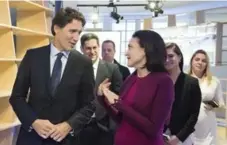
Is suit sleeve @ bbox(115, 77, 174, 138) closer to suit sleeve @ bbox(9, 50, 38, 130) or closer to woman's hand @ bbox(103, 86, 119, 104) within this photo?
woman's hand @ bbox(103, 86, 119, 104)

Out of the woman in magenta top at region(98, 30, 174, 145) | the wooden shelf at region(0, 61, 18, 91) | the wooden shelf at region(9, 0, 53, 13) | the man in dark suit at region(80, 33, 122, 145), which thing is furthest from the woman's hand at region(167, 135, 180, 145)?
the wooden shelf at region(9, 0, 53, 13)

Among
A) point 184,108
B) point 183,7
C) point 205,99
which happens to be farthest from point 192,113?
point 183,7

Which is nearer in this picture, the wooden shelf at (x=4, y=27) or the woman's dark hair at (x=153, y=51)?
the woman's dark hair at (x=153, y=51)

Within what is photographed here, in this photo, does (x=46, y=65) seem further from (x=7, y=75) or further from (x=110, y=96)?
(x=7, y=75)

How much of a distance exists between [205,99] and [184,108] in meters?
0.93

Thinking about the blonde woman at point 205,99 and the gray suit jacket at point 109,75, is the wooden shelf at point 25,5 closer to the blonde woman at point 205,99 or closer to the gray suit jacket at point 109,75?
the gray suit jacket at point 109,75

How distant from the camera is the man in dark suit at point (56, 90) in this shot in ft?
6.02

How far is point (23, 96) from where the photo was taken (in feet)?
6.22

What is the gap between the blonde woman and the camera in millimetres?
3181

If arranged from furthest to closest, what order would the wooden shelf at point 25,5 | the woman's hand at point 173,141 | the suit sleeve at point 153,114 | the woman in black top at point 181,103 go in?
the wooden shelf at point 25,5
the woman in black top at point 181,103
the woman's hand at point 173,141
the suit sleeve at point 153,114

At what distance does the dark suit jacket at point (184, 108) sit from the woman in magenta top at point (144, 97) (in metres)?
0.64

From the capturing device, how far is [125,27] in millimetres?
12664

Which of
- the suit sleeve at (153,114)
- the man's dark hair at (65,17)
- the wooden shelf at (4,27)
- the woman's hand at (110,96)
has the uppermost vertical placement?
the man's dark hair at (65,17)

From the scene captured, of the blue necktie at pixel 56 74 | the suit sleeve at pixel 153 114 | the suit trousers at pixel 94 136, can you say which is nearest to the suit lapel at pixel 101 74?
the suit trousers at pixel 94 136
